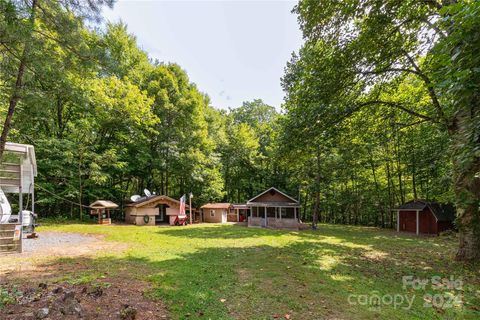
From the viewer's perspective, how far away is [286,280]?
564 cm

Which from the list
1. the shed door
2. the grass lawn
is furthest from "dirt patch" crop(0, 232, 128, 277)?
the shed door

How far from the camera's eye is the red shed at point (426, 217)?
16703 millimetres

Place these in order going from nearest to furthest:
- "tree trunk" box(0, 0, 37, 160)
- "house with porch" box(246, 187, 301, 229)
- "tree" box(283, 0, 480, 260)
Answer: "tree trunk" box(0, 0, 37, 160), "tree" box(283, 0, 480, 260), "house with porch" box(246, 187, 301, 229)

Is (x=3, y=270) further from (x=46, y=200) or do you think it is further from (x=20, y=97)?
(x=46, y=200)

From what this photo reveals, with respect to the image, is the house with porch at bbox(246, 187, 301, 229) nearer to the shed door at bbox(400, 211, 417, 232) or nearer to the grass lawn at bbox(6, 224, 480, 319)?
the shed door at bbox(400, 211, 417, 232)

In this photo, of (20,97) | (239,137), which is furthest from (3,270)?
(239,137)

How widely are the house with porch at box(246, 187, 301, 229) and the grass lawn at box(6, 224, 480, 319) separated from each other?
10421mm

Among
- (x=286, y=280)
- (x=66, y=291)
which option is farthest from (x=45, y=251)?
(x=286, y=280)

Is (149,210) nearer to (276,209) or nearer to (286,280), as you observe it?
(276,209)

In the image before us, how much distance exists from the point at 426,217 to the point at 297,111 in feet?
50.1

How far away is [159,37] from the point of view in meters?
11.2

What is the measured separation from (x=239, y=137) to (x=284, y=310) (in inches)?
1056

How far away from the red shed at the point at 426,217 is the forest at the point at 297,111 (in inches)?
52.8

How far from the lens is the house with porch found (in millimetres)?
Result: 19469
